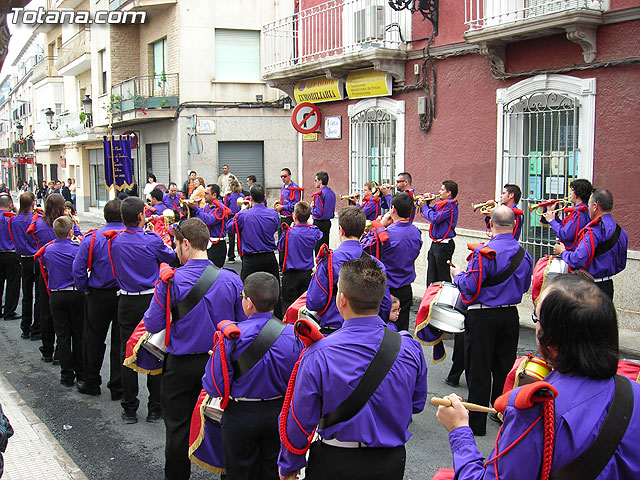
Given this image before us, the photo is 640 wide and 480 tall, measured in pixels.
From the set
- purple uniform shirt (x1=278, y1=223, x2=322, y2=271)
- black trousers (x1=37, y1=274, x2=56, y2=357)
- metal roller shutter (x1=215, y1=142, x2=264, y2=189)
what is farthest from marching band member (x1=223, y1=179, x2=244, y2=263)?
metal roller shutter (x1=215, y1=142, x2=264, y2=189)

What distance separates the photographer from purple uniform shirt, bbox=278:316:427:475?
10.3 ft

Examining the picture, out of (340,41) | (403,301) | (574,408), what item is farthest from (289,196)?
(574,408)

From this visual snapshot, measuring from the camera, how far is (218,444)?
4395 mm

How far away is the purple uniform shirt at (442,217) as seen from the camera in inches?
408

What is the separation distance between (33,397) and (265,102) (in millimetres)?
16575

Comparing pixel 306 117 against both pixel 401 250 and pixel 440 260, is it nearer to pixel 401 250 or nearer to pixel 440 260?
pixel 440 260

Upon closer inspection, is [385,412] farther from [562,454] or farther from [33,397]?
[33,397]

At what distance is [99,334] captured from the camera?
7.07 meters

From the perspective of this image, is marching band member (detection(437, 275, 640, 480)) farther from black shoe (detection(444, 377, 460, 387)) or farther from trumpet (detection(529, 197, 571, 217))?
trumpet (detection(529, 197, 571, 217))

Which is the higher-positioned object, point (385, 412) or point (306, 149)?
point (306, 149)

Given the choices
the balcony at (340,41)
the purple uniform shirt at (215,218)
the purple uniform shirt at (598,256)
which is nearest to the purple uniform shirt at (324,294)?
the purple uniform shirt at (598,256)

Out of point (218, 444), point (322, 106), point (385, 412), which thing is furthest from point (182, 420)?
point (322, 106)

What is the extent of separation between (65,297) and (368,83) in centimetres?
864

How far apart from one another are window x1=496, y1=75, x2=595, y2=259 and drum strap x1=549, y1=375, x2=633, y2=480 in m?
8.34
